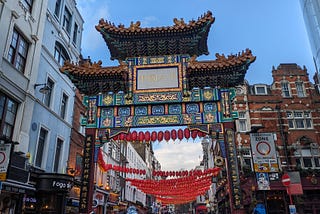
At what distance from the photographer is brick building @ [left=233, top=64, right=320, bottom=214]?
77.4 ft

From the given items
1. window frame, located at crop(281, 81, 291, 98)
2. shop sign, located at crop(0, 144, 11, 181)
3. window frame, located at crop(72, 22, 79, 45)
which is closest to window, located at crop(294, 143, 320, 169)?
window frame, located at crop(281, 81, 291, 98)

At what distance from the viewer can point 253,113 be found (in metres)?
28.3

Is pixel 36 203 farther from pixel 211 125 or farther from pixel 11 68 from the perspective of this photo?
pixel 211 125

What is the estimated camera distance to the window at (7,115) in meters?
13.0

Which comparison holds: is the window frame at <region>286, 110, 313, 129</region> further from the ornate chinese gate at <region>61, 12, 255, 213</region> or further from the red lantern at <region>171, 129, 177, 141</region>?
the red lantern at <region>171, 129, 177, 141</region>

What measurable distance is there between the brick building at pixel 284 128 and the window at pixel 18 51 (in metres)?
18.3

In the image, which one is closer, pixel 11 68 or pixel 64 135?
pixel 11 68

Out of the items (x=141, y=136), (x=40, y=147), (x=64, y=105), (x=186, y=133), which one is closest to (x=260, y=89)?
(x=186, y=133)

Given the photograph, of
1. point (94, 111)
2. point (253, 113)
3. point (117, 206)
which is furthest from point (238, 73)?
point (117, 206)

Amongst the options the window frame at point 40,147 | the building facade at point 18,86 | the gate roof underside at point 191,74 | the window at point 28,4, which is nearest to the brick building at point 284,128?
the gate roof underside at point 191,74

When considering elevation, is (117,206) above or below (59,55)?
below

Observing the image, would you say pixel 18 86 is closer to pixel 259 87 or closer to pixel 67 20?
pixel 67 20

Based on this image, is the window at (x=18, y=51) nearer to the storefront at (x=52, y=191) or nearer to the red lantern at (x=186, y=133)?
the storefront at (x=52, y=191)

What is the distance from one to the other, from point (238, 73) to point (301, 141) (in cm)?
1923
